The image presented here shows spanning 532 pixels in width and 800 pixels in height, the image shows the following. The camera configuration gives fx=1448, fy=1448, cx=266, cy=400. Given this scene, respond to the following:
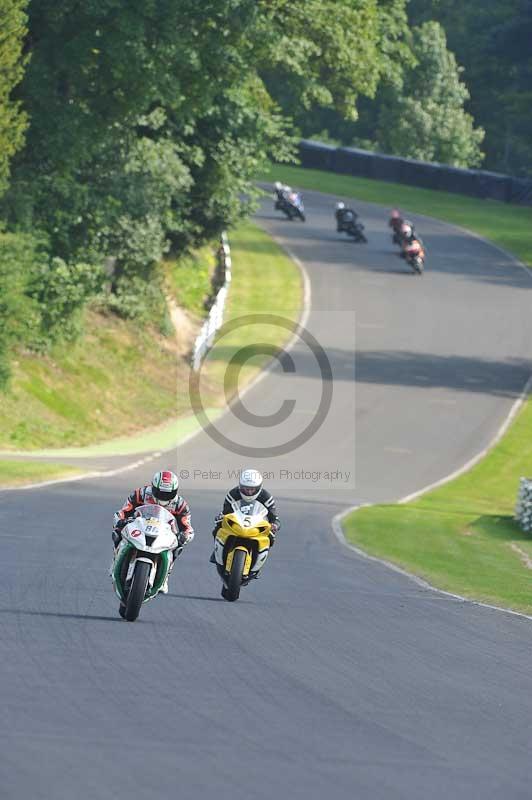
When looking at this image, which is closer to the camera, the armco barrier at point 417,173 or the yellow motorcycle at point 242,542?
the yellow motorcycle at point 242,542

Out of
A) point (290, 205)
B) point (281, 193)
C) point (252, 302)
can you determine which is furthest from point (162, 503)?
point (281, 193)

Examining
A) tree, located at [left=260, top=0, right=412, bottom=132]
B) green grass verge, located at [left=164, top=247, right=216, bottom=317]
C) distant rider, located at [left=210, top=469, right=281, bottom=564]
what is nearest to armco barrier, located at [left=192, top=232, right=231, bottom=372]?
green grass verge, located at [left=164, top=247, right=216, bottom=317]

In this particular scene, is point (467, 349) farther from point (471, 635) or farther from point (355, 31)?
point (471, 635)

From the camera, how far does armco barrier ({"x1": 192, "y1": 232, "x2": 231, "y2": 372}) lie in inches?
1960

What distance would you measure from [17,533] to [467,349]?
36.5 metres

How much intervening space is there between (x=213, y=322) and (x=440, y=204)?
40151 millimetres

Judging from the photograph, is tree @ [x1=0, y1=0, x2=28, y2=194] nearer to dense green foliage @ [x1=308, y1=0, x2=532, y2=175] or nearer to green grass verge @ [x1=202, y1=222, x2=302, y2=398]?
green grass verge @ [x1=202, y1=222, x2=302, y2=398]

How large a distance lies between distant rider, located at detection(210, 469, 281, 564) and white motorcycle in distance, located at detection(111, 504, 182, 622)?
1.71m

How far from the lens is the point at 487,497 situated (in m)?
37.8

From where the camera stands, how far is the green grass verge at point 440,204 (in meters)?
80.2

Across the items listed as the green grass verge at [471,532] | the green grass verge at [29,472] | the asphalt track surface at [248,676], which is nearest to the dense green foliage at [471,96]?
the green grass verge at [471,532]

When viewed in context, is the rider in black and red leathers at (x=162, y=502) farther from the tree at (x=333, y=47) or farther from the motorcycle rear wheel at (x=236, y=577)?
the tree at (x=333, y=47)

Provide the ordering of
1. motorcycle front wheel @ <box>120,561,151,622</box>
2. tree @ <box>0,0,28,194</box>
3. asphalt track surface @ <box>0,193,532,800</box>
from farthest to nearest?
tree @ <box>0,0,28,194</box>, motorcycle front wheel @ <box>120,561,151,622</box>, asphalt track surface @ <box>0,193,532,800</box>

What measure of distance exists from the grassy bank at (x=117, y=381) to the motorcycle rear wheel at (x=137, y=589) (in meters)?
15.7
